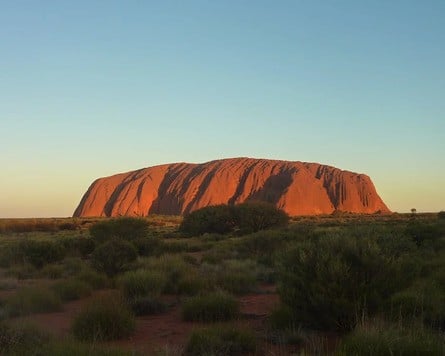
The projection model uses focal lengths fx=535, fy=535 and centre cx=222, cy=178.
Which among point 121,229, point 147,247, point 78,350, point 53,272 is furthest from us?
point 121,229

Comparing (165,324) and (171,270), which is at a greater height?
(171,270)

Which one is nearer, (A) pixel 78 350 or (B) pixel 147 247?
(A) pixel 78 350

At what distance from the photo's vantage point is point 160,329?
9.49m

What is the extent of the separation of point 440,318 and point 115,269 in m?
10.4

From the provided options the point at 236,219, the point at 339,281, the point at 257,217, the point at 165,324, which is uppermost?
the point at 257,217

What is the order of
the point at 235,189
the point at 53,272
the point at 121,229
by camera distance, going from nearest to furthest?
the point at 53,272
the point at 121,229
the point at 235,189

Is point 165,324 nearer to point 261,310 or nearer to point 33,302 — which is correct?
point 261,310

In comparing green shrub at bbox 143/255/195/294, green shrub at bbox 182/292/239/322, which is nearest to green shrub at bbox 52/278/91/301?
green shrub at bbox 143/255/195/294

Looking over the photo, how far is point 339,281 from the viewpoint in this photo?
27.2 feet

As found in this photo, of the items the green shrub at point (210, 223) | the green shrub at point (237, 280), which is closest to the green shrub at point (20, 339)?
the green shrub at point (237, 280)

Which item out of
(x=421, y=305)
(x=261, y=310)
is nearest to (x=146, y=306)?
(x=261, y=310)

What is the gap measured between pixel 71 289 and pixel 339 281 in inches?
296

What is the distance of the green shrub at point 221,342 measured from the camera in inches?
281

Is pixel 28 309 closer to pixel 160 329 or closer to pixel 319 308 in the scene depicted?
pixel 160 329
